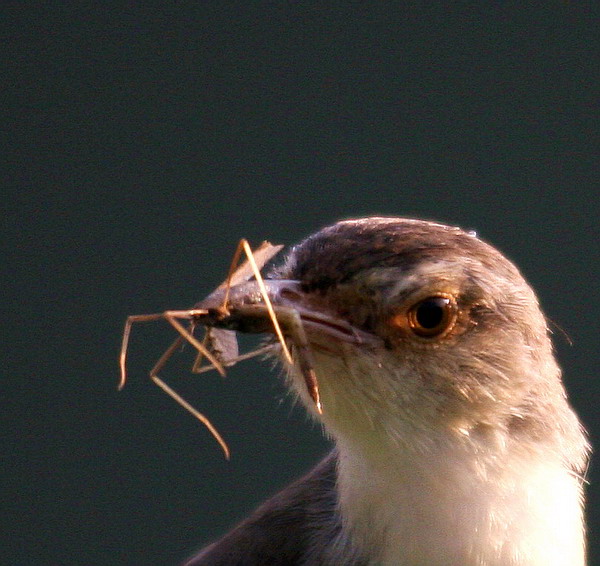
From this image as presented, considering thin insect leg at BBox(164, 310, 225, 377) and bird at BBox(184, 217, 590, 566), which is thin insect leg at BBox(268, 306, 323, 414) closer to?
bird at BBox(184, 217, 590, 566)

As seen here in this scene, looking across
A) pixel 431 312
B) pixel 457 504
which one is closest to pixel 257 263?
pixel 431 312

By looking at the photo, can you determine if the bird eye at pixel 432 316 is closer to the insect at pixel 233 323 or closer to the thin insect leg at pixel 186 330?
the insect at pixel 233 323

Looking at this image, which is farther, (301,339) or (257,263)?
(257,263)

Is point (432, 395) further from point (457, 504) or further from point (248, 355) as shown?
point (248, 355)

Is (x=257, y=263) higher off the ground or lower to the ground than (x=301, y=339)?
higher

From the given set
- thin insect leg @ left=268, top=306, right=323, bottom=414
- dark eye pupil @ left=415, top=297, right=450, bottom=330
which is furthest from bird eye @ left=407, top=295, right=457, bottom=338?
thin insect leg @ left=268, top=306, right=323, bottom=414

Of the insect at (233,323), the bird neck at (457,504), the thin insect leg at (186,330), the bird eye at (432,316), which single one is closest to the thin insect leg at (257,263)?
the insect at (233,323)

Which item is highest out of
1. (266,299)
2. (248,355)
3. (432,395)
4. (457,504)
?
(266,299)

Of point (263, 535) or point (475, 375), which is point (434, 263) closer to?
point (475, 375)

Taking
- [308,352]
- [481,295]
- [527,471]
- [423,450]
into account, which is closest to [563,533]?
[527,471]
